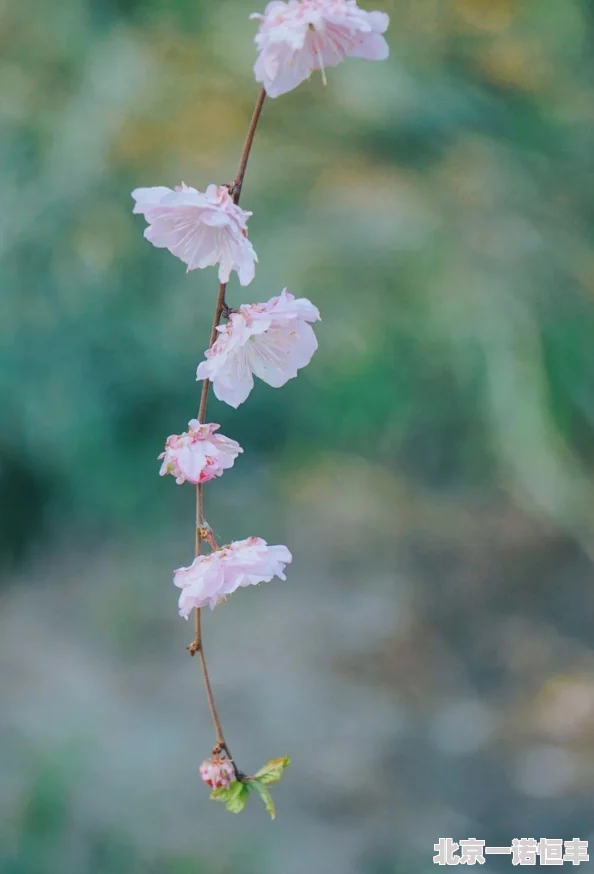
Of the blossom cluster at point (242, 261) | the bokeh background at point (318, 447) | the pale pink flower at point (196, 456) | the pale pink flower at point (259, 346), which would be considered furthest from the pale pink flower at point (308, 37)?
the bokeh background at point (318, 447)

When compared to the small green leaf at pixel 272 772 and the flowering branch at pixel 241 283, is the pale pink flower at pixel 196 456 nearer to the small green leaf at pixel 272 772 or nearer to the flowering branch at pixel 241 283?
the flowering branch at pixel 241 283

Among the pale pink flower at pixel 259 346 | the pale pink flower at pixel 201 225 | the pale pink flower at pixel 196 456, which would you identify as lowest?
the pale pink flower at pixel 196 456

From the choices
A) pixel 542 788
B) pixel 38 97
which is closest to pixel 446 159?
pixel 38 97

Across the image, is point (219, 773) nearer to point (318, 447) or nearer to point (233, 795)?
point (233, 795)

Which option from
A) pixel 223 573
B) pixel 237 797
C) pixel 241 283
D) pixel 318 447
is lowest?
pixel 237 797

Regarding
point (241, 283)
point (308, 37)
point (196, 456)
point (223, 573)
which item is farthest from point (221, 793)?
point (308, 37)

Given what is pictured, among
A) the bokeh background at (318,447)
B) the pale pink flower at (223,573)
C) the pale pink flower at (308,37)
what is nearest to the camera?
the pale pink flower at (308,37)

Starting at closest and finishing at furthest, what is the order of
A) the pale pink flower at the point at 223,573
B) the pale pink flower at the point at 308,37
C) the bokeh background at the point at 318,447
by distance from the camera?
1. the pale pink flower at the point at 308,37
2. the pale pink flower at the point at 223,573
3. the bokeh background at the point at 318,447
